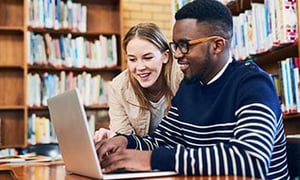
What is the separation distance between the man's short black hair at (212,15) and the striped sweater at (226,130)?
112mm

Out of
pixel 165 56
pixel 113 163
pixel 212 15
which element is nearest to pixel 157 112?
pixel 165 56

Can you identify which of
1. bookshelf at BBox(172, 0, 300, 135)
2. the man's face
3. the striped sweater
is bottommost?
the striped sweater

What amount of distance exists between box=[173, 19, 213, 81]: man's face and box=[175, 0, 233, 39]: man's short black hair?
0.07 feet

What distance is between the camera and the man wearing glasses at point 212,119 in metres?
0.99

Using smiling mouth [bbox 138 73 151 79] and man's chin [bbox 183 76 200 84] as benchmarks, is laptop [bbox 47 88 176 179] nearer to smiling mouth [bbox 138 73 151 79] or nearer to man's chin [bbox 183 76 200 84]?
man's chin [bbox 183 76 200 84]

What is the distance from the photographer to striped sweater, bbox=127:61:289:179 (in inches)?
38.8

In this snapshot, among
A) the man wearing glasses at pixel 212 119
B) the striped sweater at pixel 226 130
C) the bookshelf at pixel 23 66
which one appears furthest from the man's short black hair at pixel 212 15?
the bookshelf at pixel 23 66

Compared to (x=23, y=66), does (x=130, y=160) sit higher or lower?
lower

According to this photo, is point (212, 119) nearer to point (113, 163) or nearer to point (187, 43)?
point (187, 43)

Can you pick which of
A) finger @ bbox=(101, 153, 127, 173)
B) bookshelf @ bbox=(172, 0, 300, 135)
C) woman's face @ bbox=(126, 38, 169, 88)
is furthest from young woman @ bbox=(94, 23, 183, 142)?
finger @ bbox=(101, 153, 127, 173)

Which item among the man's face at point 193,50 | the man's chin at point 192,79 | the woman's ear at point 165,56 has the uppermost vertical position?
the woman's ear at point 165,56

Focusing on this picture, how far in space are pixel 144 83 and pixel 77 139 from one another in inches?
34.9

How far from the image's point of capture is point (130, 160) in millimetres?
1045

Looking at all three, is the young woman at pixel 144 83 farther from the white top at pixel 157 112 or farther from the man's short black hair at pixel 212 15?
the man's short black hair at pixel 212 15
